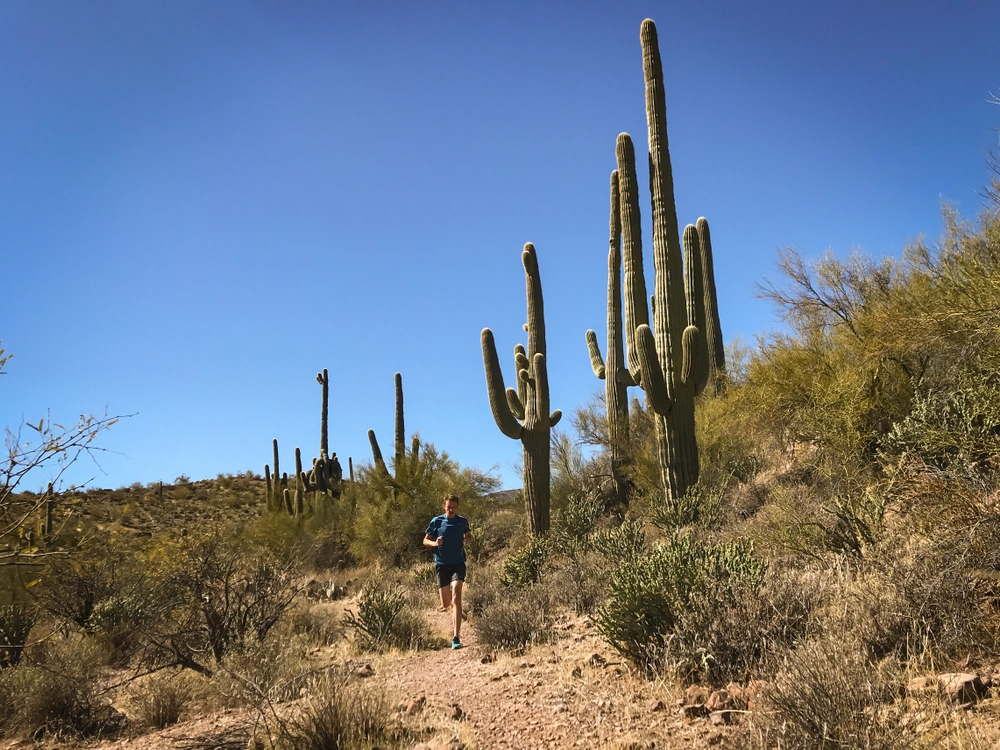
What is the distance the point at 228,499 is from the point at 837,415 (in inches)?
1465

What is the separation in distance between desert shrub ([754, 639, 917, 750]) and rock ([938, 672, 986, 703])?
0.76 feet

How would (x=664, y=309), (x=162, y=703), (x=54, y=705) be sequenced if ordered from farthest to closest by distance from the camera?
(x=664, y=309), (x=54, y=705), (x=162, y=703)

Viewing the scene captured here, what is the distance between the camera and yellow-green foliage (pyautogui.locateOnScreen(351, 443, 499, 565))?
19234 mm

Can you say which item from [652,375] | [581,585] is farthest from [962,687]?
[652,375]

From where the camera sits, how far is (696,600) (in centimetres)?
505

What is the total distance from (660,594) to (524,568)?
538 cm

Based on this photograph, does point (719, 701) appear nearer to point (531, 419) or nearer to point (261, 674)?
point (261, 674)

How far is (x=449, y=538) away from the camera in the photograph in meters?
8.12

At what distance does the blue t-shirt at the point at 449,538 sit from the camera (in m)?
8.07

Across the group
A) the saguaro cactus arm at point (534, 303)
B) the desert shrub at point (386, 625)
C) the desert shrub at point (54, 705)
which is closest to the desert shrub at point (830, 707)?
the desert shrub at point (386, 625)

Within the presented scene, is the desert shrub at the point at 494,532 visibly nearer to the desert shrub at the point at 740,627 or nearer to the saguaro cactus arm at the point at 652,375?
the saguaro cactus arm at the point at 652,375

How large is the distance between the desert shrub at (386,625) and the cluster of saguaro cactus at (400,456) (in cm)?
1227

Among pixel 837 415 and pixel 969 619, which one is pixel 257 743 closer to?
pixel 969 619

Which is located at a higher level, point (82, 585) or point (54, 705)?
point (82, 585)
